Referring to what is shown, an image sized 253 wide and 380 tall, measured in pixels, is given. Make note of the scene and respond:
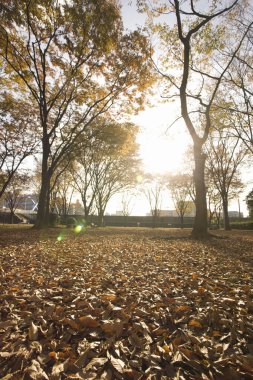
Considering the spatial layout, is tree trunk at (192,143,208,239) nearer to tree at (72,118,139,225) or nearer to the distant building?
tree at (72,118,139,225)

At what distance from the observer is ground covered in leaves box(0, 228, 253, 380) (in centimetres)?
183

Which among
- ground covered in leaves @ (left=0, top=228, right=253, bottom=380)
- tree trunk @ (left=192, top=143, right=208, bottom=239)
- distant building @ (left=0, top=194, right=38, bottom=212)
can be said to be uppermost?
distant building @ (left=0, top=194, right=38, bottom=212)

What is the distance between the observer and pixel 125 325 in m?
2.49

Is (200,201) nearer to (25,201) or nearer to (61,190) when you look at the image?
(61,190)

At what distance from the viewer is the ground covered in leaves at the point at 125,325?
1834 mm

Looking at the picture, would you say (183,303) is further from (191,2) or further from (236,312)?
(191,2)

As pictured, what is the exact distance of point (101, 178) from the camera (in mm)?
30938

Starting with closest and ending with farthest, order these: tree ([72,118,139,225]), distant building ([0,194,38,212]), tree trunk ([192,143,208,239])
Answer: tree trunk ([192,143,208,239])
tree ([72,118,139,225])
distant building ([0,194,38,212])

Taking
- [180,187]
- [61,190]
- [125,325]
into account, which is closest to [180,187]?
[180,187]

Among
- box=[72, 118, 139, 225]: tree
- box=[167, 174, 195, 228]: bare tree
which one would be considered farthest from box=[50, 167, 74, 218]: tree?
box=[167, 174, 195, 228]: bare tree

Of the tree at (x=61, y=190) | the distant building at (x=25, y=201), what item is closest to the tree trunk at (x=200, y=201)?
the tree at (x=61, y=190)

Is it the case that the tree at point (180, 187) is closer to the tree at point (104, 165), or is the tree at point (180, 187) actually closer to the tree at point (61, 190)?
the tree at point (104, 165)

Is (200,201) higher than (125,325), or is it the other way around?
(200,201)

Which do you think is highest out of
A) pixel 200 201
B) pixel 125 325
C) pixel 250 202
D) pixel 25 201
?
pixel 25 201
